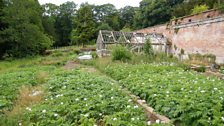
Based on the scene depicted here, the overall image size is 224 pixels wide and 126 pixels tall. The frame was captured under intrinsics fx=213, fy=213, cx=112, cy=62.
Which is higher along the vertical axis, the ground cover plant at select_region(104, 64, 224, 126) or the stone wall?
the stone wall

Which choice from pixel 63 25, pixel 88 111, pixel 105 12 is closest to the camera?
pixel 88 111

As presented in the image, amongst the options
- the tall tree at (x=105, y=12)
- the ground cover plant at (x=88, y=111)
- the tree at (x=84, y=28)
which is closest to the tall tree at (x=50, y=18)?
the tree at (x=84, y=28)

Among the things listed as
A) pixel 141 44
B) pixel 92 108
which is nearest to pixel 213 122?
pixel 92 108

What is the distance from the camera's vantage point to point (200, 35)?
51.7ft

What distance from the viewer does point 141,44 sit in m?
20.2

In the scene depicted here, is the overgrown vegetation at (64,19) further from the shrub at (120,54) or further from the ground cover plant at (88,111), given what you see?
the ground cover plant at (88,111)

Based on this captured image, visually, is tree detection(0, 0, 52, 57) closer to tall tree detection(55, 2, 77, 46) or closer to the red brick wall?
the red brick wall

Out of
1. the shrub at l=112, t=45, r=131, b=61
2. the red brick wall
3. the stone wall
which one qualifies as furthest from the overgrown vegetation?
the shrub at l=112, t=45, r=131, b=61

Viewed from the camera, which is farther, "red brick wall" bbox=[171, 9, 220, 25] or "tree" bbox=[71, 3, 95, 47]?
"tree" bbox=[71, 3, 95, 47]

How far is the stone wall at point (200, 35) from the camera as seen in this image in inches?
540

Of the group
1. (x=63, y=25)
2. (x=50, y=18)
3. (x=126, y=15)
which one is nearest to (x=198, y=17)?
(x=50, y=18)

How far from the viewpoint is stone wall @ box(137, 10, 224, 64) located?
13726 millimetres

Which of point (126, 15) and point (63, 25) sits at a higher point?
point (126, 15)

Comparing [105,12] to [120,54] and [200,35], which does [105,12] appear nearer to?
[200,35]
